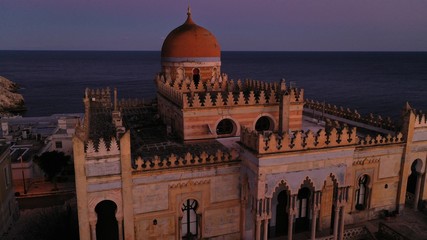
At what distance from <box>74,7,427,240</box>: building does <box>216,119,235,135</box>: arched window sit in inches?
2.9

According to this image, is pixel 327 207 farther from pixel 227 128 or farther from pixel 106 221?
pixel 106 221

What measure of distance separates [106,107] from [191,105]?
15957 millimetres

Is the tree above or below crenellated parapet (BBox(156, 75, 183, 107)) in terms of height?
below

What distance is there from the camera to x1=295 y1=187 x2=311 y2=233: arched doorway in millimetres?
24656

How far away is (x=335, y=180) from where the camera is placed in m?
21.4

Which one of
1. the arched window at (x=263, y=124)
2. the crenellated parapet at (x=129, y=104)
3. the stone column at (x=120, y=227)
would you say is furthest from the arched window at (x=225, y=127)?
the crenellated parapet at (x=129, y=104)

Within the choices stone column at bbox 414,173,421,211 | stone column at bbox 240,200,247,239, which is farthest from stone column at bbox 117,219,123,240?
stone column at bbox 414,173,421,211

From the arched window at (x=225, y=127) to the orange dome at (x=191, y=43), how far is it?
30.3 feet

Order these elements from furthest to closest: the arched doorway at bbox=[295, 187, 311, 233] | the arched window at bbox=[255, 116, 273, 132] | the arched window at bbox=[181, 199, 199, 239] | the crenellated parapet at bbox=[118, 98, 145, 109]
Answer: the crenellated parapet at bbox=[118, 98, 145, 109] → the arched window at bbox=[255, 116, 273, 132] → the arched doorway at bbox=[295, 187, 311, 233] → the arched window at bbox=[181, 199, 199, 239]

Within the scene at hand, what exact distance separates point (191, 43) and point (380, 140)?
17550 millimetres

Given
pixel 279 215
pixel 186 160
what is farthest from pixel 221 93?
pixel 279 215

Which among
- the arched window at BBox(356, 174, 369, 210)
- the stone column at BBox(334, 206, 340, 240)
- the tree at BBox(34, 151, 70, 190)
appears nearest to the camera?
the stone column at BBox(334, 206, 340, 240)

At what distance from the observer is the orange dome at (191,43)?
32875mm

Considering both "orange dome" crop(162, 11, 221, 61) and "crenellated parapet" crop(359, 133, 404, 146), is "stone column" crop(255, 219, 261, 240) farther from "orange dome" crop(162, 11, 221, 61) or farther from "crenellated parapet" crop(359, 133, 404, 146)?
"orange dome" crop(162, 11, 221, 61)
